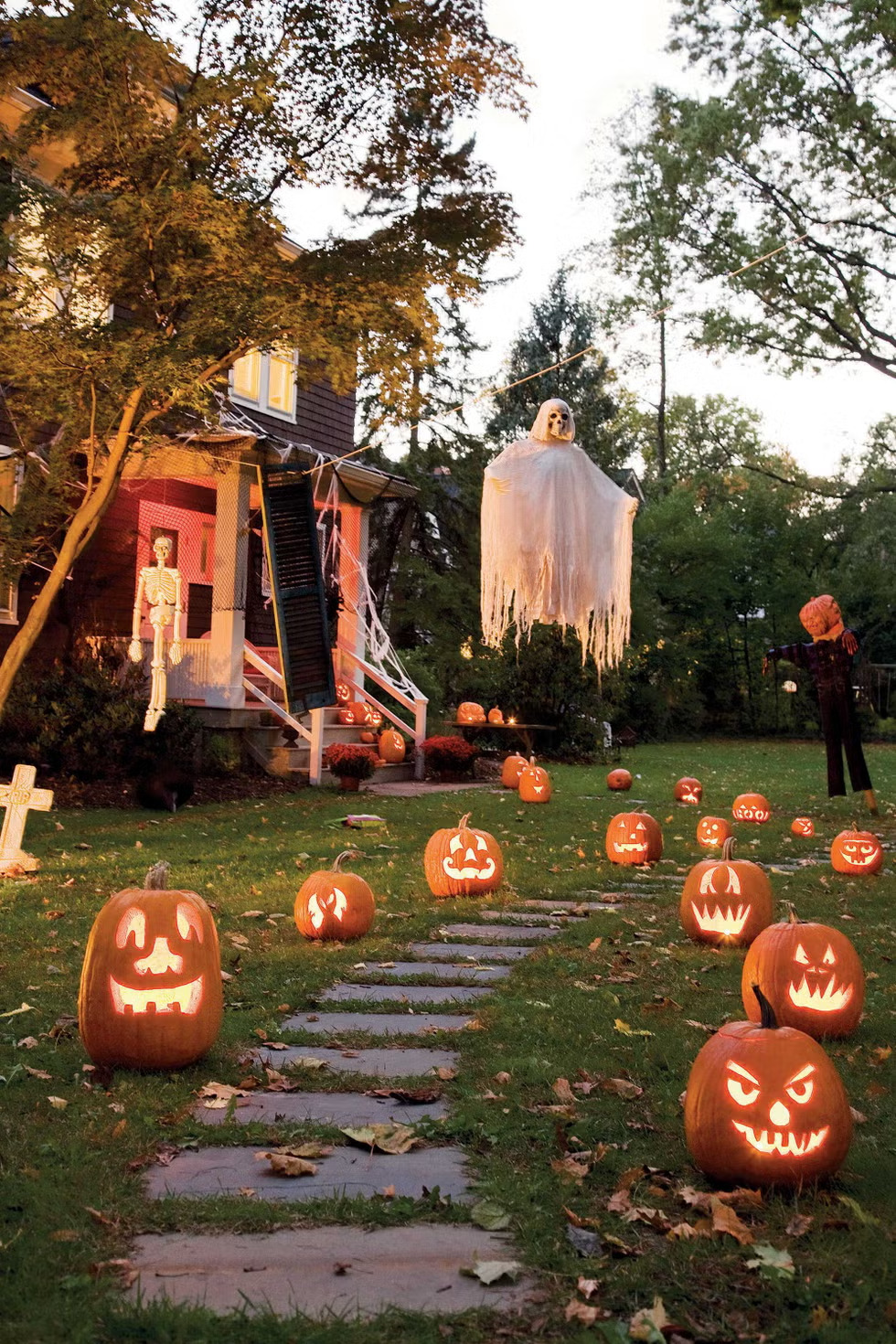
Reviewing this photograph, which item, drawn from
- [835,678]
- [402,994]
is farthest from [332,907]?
[835,678]

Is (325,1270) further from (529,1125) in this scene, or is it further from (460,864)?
(460,864)

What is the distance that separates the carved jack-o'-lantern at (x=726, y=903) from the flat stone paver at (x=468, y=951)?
33.9 inches

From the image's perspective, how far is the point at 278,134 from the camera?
952cm

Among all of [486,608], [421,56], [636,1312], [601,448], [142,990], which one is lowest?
[636,1312]

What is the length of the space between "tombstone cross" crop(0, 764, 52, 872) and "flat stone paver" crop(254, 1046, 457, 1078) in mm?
4110

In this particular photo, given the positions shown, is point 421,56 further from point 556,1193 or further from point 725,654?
point 725,654

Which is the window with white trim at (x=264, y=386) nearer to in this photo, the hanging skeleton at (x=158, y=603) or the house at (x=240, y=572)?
the house at (x=240, y=572)

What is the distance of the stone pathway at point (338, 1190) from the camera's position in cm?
241

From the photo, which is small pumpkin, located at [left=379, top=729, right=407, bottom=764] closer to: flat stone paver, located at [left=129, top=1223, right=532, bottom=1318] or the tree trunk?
the tree trunk

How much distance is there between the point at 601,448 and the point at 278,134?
2033cm

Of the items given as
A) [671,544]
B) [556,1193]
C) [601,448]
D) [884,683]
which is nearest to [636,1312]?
[556,1193]

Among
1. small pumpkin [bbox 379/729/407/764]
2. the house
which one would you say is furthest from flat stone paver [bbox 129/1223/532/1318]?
small pumpkin [bbox 379/729/407/764]

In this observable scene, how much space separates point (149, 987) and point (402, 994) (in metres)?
1.37

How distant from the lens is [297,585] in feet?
47.3
